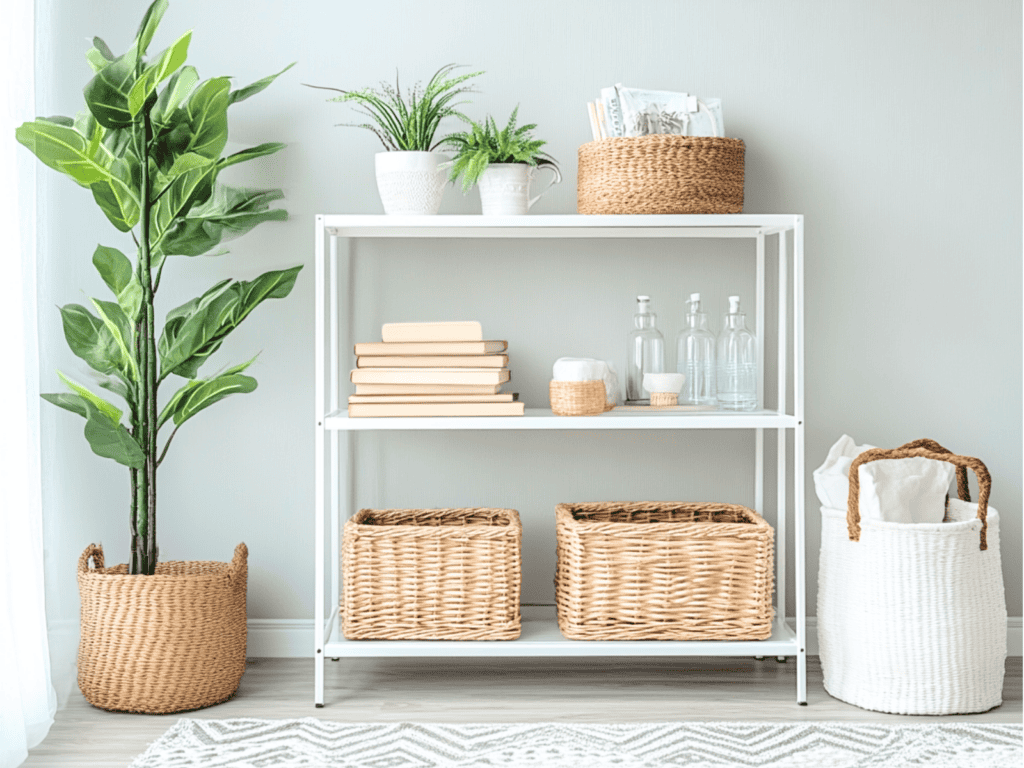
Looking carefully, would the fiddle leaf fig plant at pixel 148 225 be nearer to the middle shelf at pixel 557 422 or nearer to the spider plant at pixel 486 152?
the middle shelf at pixel 557 422

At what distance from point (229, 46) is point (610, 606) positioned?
1.59m

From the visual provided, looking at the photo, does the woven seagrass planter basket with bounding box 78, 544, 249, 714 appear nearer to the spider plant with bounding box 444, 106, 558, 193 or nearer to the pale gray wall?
the pale gray wall

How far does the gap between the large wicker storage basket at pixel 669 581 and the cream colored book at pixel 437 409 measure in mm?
281

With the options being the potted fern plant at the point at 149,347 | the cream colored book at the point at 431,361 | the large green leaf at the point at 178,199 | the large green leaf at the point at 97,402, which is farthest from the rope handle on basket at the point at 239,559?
the large green leaf at the point at 178,199

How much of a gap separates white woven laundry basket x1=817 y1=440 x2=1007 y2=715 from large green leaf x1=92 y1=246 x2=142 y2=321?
1.55 metres

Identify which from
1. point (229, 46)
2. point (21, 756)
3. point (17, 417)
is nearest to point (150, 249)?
point (17, 417)

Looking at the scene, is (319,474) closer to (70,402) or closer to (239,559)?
(239,559)

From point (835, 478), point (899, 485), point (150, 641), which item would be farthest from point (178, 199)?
point (899, 485)

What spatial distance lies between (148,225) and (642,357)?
1124mm

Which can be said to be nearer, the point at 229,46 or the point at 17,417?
the point at 17,417

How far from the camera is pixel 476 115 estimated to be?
2307mm

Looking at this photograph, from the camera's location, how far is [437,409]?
6.60ft

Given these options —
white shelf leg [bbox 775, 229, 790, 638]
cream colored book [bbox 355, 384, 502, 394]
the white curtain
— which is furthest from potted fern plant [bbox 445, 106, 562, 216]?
the white curtain

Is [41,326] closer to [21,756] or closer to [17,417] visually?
[17,417]
